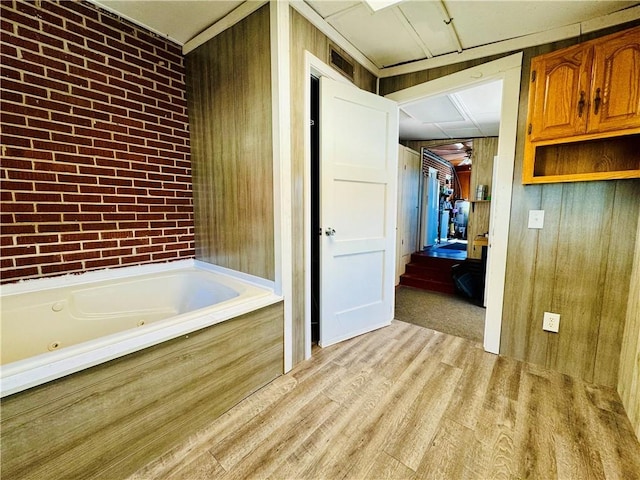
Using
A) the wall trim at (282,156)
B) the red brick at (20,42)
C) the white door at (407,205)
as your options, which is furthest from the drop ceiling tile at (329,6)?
the white door at (407,205)

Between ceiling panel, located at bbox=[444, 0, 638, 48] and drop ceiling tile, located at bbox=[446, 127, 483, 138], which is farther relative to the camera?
drop ceiling tile, located at bbox=[446, 127, 483, 138]

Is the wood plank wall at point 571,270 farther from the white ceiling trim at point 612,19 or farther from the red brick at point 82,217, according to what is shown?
the red brick at point 82,217

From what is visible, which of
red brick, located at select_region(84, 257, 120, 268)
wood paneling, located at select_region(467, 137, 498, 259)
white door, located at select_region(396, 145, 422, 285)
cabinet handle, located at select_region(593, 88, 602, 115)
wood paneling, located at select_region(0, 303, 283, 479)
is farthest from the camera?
wood paneling, located at select_region(467, 137, 498, 259)

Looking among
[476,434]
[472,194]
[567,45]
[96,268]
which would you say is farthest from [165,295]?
[472,194]

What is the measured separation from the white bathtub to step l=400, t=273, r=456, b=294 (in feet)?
9.17

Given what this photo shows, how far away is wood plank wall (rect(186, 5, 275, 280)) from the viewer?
5.74 feet

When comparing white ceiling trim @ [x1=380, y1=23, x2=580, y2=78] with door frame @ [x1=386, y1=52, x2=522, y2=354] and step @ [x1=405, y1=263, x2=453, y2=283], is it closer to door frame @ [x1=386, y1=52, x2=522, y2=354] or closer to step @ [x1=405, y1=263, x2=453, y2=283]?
door frame @ [x1=386, y1=52, x2=522, y2=354]

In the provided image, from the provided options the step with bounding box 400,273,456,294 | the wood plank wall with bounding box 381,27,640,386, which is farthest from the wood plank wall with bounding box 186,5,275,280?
the step with bounding box 400,273,456,294

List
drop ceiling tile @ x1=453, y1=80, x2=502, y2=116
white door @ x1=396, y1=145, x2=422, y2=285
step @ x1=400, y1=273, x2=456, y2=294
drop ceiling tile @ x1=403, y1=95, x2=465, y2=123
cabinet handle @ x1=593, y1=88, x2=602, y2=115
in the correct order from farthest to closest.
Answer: white door @ x1=396, y1=145, x2=422, y2=285 < step @ x1=400, y1=273, x2=456, y2=294 < drop ceiling tile @ x1=403, y1=95, x2=465, y2=123 < drop ceiling tile @ x1=453, y1=80, x2=502, y2=116 < cabinet handle @ x1=593, y1=88, x2=602, y2=115

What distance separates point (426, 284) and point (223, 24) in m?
3.67

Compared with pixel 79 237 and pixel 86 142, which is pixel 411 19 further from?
pixel 79 237

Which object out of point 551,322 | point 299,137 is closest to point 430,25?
point 299,137

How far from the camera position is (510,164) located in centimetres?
196

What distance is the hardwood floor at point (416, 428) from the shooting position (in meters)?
1.19
